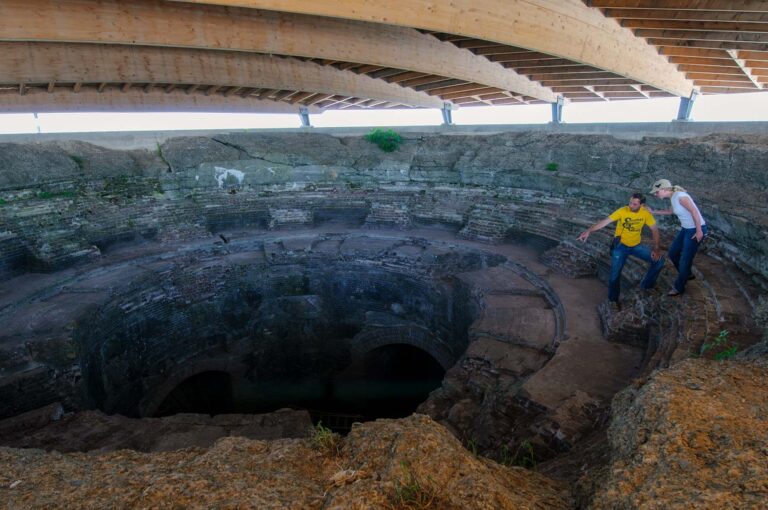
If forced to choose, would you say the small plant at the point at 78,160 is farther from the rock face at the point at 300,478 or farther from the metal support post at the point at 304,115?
the metal support post at the point at 304,115

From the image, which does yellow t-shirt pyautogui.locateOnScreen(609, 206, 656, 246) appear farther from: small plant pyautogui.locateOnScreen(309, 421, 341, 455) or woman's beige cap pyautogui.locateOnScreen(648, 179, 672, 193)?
small plant pyautogui.locateOnScreen(309, 421, 341, 455)

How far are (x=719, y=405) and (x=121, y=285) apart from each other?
8986mm

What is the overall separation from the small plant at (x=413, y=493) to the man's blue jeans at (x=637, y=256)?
4.61m

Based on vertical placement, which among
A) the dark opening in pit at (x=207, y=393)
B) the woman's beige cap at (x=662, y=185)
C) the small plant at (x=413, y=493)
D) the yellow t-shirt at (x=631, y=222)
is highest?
the woman's beige cap at (x=662, y=185)

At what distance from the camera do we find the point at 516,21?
945 centimetres

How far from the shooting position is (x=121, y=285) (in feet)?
27.0

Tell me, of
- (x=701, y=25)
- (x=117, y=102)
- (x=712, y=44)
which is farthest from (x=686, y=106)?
(x=117, y=102)

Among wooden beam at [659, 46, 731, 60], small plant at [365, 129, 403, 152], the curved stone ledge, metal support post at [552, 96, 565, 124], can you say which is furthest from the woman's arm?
metal support post at [552, 96, 565, 124]

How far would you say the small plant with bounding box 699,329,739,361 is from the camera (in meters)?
3.89

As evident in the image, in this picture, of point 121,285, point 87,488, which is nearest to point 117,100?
point 121,285

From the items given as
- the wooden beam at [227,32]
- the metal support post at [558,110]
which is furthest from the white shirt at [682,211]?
the metal support post at [558,110]

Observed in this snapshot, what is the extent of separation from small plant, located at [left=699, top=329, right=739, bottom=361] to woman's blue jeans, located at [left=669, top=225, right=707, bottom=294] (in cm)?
99

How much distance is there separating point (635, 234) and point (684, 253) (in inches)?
22.9

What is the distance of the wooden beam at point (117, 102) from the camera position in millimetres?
15234
